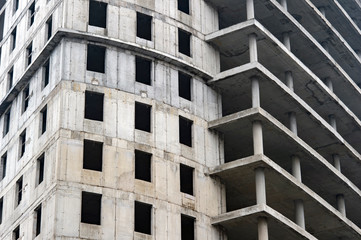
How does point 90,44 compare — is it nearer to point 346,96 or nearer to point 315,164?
point 315,164

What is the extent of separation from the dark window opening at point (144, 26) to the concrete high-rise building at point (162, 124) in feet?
0.22

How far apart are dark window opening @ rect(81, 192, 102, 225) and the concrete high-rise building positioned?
0.09 metres

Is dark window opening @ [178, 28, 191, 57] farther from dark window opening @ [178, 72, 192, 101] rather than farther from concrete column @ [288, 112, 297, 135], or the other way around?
concrete column @ [288, 112, 297, 135]

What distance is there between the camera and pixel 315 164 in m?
57.8

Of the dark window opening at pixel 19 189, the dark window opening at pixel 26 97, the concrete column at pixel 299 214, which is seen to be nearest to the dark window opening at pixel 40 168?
the dark window opening at pixel 19 189

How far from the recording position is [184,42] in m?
53.7

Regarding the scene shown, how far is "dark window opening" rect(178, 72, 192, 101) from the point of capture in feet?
171

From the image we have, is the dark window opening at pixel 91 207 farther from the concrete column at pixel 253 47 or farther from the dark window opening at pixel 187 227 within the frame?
the concrete column at pixel 253 47

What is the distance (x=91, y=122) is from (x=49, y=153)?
273cm

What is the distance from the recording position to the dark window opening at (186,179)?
4970 centimetres

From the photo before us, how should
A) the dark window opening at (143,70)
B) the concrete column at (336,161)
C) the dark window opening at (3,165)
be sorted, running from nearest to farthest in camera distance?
the dark window opening at (143,70), the dark window opening at (3,165), the concrete column at (336,161)

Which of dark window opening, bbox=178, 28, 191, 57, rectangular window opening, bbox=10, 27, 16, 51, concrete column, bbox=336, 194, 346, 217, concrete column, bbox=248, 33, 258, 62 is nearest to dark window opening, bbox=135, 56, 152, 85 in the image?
dark window opening, bbox=178, 28, 191, 57

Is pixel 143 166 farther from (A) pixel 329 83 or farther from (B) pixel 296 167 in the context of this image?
(A) pixel 329 83

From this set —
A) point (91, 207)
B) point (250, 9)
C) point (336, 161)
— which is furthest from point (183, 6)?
point (336, 161)
